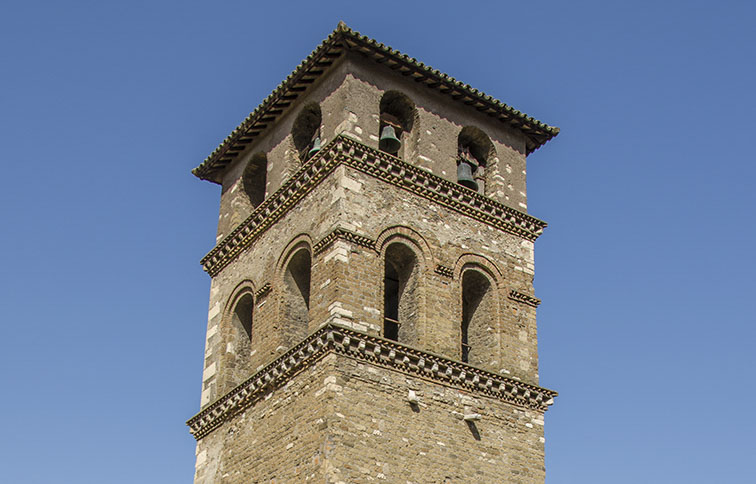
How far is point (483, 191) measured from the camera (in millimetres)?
23234

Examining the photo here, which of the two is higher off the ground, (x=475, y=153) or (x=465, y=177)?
(x=475, y=153)

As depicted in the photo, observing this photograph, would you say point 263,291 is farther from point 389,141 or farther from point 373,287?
point 389,141

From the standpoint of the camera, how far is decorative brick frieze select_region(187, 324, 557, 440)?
A: 1886 centimetres

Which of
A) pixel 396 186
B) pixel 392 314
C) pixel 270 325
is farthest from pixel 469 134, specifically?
pixel 270 325

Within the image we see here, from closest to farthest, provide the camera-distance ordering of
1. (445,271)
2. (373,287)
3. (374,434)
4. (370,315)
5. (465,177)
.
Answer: (374,434) → (370,315) → (373,287) → (445,271) → (465,177)

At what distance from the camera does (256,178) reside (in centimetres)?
2466

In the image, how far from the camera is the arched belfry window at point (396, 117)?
22000 millimetres

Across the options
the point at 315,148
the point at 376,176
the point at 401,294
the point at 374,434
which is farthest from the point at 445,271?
the point at 374,434

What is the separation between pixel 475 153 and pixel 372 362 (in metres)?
6.66

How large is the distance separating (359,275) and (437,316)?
1.82m

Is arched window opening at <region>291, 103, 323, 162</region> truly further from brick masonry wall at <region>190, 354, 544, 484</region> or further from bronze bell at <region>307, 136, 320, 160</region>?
brick masonry wall at <region>190, 354, 544, 484</region>

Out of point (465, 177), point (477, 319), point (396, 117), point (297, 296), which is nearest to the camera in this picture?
point (297, 296)

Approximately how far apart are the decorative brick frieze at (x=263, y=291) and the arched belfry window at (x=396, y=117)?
3.68m

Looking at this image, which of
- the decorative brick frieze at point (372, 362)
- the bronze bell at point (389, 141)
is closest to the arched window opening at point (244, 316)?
the decorative brick frieze at point (372, 362)
